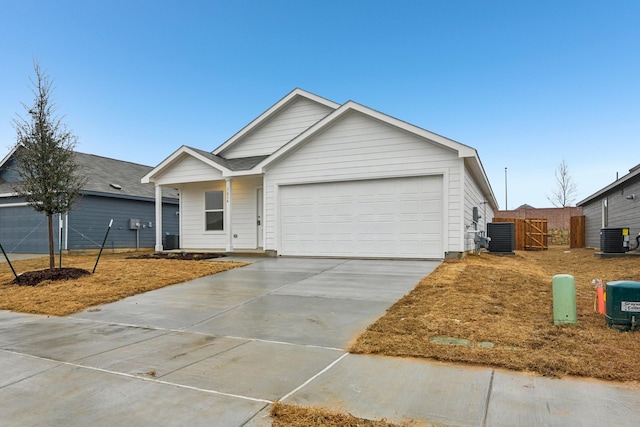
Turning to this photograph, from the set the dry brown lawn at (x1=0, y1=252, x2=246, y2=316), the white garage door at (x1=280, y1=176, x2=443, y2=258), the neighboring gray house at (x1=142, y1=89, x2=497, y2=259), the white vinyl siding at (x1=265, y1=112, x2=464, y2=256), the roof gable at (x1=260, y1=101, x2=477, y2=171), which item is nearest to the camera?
the dry brown lawn at (x1=0, y1=252, x2=246, y2=316)

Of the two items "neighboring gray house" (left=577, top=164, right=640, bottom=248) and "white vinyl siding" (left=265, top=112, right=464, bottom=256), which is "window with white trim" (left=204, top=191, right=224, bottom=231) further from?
"neighboring gray house" (left=577, top=164, right=640, bottom=248)

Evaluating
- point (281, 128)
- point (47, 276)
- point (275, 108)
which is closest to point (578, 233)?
point (281, 128)

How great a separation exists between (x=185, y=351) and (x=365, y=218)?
801 centimetres

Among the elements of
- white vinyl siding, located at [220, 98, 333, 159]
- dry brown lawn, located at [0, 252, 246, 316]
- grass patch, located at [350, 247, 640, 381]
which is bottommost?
dry brown lawn, located at [0, 252, 246, 316]

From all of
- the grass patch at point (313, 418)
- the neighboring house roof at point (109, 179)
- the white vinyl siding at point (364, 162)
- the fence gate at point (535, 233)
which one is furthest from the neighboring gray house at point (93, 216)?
the fence gate at point (535, 233)

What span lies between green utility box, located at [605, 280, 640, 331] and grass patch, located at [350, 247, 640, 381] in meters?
0.15

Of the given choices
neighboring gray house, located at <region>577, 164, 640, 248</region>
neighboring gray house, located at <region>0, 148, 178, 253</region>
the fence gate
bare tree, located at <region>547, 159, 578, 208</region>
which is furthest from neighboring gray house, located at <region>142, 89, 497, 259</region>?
bare tree, located at <region>547, 159, 578, 208</region>

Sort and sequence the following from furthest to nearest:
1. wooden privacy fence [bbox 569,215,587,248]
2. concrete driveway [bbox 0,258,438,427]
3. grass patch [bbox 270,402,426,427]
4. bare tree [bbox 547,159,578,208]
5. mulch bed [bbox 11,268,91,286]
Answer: bare tree [bbox 547,159,578,208]
wooden privacy fence [bbox 569,215,587,248]
mulch bed [bbox 11,268,91,286]
concrete driveway [bbox 0,258,438,427]
grass patch [bbox 270,402,426,427]

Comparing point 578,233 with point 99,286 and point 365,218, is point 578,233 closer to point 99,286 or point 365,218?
point 365,218

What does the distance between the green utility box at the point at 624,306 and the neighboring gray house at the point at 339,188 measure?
19.7ft

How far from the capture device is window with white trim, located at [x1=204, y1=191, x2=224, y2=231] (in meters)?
15.3

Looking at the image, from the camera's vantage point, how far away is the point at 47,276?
30.3 feet

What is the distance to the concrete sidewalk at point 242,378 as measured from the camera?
283 cm

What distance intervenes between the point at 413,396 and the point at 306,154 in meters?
10.2
